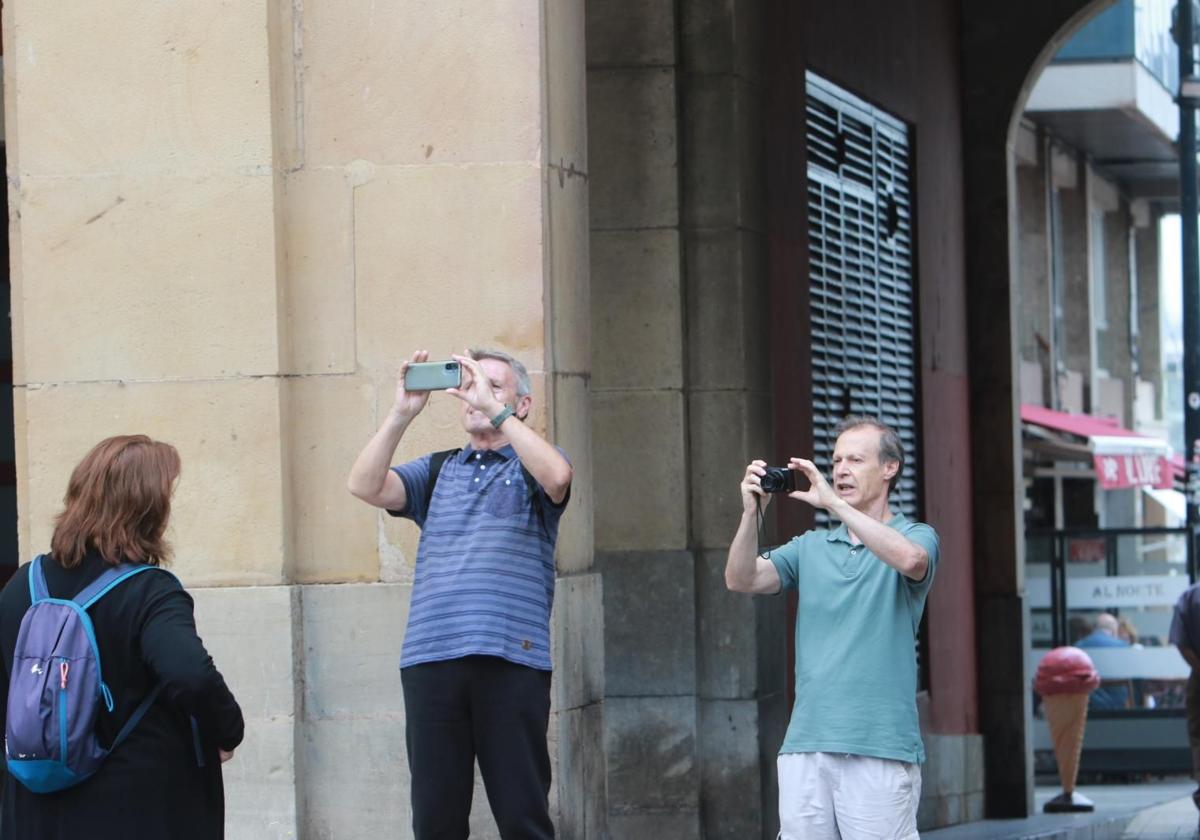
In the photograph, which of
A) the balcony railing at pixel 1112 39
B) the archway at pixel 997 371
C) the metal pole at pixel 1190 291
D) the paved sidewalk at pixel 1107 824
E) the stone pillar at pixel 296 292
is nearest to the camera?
the stone pillar at pixel 296 292

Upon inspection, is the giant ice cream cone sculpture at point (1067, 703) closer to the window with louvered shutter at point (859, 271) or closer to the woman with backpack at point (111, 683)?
the window with louvered shutter at point (859, 271)

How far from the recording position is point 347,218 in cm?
745

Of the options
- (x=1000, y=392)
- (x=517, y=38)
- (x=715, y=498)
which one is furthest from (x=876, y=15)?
(x=517, y=38)

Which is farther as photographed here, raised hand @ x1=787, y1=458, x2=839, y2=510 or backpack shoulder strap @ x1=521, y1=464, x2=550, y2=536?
backpack shoulder strap @ x1=521, y1=464, x2=550, y2=536

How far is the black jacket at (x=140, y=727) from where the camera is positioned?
503cm

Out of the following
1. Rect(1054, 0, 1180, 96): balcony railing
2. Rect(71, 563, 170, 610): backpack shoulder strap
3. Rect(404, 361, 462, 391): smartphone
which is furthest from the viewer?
Rect(1054, 0, 1180, 96): balcony railing

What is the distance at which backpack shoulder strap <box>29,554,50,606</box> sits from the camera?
5137 mm

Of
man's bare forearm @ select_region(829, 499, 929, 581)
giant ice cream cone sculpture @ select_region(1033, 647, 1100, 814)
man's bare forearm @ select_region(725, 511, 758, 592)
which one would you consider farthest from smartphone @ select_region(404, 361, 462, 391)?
giant ice cream cone sculpture @ select_region(1033, 647, 1100, 814)

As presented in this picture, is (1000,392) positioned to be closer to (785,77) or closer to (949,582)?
(949,582)

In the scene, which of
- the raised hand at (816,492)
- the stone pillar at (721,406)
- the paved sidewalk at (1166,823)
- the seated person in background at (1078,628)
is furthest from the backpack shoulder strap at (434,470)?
the seated person in background at (1078,628)

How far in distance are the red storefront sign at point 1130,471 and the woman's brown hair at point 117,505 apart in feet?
62.0

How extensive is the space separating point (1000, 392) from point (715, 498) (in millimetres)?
5002

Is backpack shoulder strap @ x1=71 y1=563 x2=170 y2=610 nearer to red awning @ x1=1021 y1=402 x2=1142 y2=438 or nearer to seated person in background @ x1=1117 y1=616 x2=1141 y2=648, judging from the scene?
seated person in background @ x1=1117 y1=616 x2=1141 y2=648

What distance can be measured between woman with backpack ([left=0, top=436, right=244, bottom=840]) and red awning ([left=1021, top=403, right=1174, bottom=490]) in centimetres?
1858
